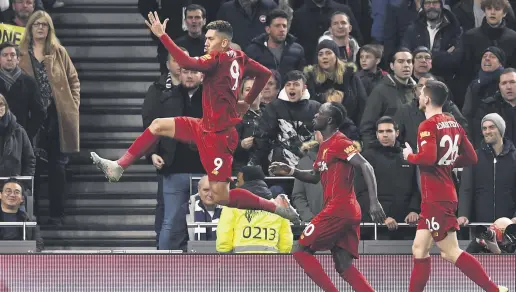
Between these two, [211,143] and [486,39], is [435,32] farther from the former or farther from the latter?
[211,143]

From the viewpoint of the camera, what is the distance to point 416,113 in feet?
57.0

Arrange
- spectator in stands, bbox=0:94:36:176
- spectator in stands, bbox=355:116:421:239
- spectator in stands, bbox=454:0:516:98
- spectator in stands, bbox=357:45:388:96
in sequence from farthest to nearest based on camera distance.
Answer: spectator in stands, bbox=454:0:516:98
spectator in stands, bbox=357:45:388:96
spectator in stands, bbox=0:94:36:176
spectator in stands, bbox=355:116:421:239

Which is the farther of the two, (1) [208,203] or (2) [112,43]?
(2) [112,43]

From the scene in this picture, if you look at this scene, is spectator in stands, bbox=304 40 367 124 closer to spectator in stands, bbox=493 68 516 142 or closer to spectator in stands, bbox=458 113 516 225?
spectator in stands, bbox=493 68 516 142

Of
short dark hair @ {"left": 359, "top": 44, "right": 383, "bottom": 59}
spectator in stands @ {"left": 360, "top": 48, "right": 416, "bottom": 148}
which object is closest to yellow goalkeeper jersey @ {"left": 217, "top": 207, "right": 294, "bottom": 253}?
spectator in stands @ {"left": 360, "top": 48, "right": 416, "bottom": 148}

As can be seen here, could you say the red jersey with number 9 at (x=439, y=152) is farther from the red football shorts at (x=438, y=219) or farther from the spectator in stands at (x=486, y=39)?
the spectator in stands at (x=486, y=39)

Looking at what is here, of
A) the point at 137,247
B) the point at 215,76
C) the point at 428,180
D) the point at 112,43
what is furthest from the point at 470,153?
the point at 112,43

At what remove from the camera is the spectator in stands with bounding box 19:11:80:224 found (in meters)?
18.4

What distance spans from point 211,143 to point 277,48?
3.77 meters

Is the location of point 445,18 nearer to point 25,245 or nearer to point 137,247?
point 137,247

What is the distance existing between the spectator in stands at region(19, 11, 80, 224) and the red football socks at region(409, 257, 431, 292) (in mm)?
5843

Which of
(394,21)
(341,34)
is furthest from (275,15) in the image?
(394,21)

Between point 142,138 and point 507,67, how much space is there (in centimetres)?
561

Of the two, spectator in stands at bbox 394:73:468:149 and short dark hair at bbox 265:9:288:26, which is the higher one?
short dark hair at bbox 265:9:288:26
